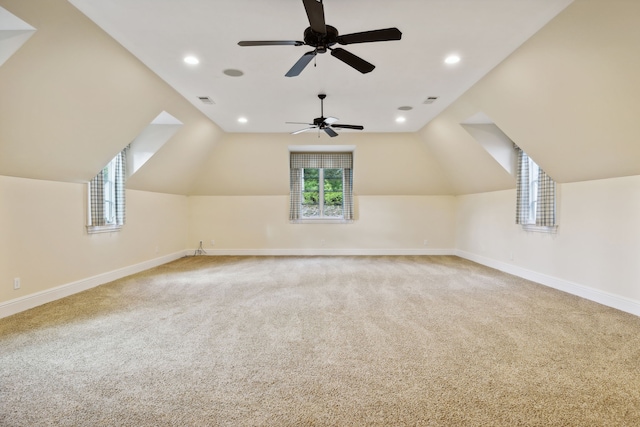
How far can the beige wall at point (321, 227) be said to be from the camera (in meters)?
7.80

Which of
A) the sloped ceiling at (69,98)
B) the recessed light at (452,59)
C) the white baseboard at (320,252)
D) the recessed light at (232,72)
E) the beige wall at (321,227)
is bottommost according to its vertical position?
the white baseboard at (320,252)

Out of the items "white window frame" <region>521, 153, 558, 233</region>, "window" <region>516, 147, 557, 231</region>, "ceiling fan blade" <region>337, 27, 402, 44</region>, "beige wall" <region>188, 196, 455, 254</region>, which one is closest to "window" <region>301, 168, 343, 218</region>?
"beige wall" <region>188, 196, 455, 254</region>

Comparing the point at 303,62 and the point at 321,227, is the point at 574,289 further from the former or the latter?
the point at 321,227

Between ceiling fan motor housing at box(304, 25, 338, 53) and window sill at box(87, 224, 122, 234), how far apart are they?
4018 mm

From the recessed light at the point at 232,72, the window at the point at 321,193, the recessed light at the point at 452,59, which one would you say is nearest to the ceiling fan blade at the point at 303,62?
the recessed light at the point at 232,72

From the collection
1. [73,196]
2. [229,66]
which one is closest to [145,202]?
[73,196]

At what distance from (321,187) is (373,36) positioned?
5782 mm

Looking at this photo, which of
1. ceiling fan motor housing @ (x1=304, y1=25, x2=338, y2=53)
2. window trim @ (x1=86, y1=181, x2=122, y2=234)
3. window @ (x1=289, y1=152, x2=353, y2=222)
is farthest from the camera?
window @ (x1=289, y1=152, x2=353, y2=222)

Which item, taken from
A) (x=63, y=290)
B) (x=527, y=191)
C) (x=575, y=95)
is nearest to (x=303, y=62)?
(x=575, y=95)

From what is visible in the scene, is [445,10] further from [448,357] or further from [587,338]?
[587,338]

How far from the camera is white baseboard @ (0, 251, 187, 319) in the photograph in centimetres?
331

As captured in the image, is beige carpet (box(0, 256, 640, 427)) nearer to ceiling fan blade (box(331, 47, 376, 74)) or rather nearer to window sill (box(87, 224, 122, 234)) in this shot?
window sill (box(87, 224, 122, 234))

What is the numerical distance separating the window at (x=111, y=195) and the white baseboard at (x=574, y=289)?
651 centimetres

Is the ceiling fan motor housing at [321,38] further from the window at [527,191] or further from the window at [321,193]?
the window at [321,193]
